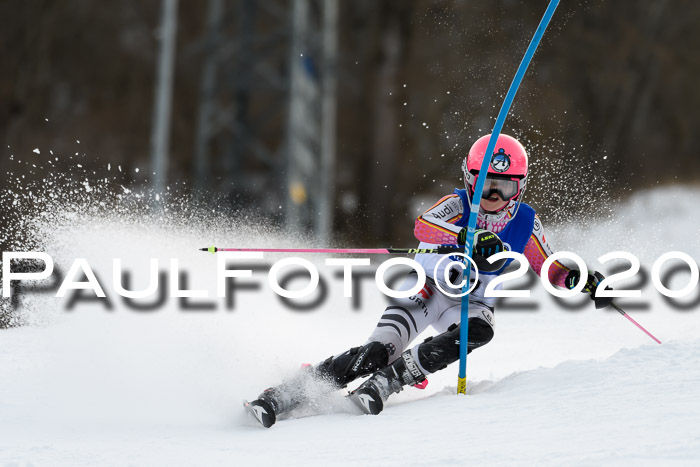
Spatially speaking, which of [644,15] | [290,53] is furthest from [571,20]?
[290,53]

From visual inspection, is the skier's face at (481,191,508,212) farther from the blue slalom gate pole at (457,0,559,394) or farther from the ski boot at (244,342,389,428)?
the ski boot at (244,342,389,428)

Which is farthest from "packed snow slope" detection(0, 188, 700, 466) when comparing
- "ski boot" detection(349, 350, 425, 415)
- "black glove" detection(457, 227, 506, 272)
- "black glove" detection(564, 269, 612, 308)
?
"black glove" detection(457, 227, 506, 272)

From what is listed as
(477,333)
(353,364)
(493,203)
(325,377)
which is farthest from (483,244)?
(325,377)

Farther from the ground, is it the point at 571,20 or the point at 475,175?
the point at 571,20

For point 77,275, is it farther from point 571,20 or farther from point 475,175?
point 571,20

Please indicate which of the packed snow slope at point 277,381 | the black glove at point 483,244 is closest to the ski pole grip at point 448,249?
the black glove at point 483,244

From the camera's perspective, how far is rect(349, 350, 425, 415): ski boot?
4.53m

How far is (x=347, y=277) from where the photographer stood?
7.67 metres

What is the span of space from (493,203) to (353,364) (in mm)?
1093

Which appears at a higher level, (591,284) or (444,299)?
(591,284)

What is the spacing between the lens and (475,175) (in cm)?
487

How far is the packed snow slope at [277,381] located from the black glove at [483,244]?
643 mm

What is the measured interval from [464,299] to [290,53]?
10003 millimetres

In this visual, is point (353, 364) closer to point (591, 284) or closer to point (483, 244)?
point (483, 244)
